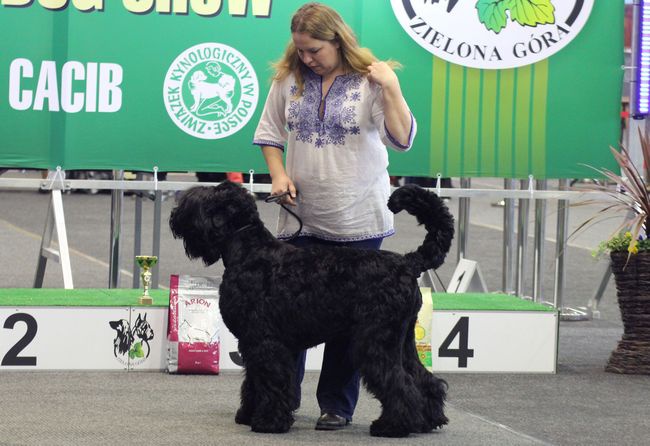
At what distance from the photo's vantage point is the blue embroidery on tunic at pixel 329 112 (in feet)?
13.7

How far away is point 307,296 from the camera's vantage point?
4066 millimetres

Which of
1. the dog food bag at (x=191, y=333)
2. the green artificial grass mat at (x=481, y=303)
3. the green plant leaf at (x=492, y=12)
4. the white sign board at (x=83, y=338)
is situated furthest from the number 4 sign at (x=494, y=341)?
the green plant leaf at (x=492, y=12)

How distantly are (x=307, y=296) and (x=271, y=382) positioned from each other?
1.01 ft

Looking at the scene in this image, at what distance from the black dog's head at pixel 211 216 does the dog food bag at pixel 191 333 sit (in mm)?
1296

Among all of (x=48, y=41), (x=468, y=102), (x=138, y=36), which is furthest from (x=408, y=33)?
(x=48, y=41)

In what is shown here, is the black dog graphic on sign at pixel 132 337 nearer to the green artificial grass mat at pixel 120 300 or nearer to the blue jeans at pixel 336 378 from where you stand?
the green artificial grass mat at pixel 120 300

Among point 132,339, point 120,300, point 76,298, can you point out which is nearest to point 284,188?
point 132,339

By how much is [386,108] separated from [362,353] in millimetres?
811

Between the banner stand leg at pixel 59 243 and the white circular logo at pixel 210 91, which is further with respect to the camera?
the white circular logo at pixel 210 91

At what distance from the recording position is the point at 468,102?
22.3 ft

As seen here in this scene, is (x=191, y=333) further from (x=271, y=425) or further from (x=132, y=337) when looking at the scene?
(x=271, y=425)

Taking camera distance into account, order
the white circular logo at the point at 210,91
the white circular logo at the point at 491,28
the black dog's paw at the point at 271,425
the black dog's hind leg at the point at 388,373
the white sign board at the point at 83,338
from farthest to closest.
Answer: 1. the white circular logo at the point at 491,28
2. the white circular logo at the point at 210,91
3. the white sign board at the point at 83,338
4. the black dog's paw at the point at 271,425
5. the black dog's hind leg at the point at 388,373

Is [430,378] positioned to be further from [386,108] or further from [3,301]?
[3,301]

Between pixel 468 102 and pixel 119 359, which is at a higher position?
pixel 468 102
